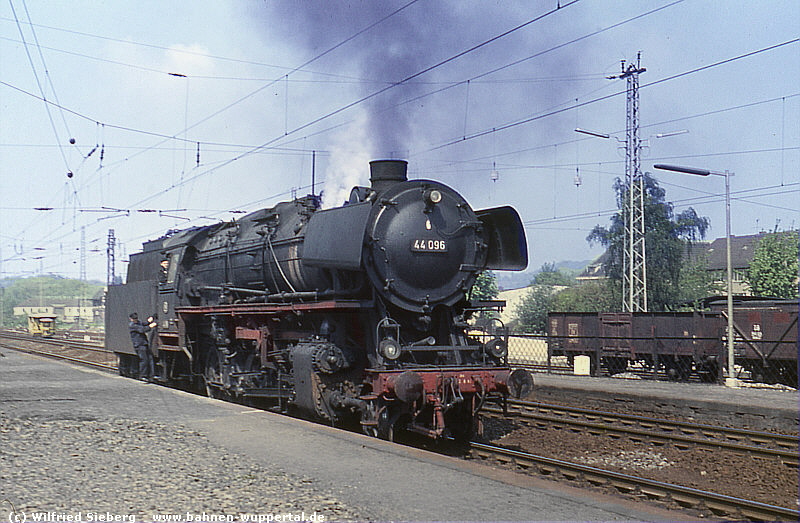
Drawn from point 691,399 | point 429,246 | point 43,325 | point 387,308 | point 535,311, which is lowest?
point 43,325

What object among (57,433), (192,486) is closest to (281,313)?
(57,433)

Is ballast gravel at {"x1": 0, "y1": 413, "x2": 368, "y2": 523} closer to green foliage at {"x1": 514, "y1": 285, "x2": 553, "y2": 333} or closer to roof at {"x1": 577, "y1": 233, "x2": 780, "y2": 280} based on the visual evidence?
green foliage at {"x1": 514, "y1": 285, "x2": 553, "y2": 333}

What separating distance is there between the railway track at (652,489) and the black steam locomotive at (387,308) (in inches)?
40.2

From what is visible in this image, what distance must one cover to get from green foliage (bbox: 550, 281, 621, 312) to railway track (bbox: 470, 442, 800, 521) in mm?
35468

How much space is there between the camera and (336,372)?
9.74 meters

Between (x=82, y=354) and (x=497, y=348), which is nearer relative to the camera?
(x=497, y=348)

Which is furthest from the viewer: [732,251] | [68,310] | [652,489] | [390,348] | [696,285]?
[68,310]

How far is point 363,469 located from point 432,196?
4043 millimetres

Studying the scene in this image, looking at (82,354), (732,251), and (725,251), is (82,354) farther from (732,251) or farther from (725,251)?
(725,251)

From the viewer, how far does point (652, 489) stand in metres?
7.20

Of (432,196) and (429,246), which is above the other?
(432,196)

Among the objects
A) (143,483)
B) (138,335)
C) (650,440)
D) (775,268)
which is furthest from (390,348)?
(775,268)

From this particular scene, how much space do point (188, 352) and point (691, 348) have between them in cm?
1233

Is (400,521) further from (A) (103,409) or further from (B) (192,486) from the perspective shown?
(A) (103,409)
